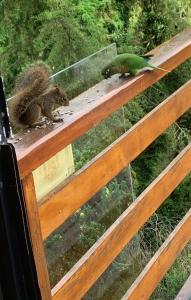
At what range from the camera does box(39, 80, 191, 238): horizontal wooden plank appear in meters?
1.32

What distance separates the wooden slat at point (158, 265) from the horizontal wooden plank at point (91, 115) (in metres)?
0.51

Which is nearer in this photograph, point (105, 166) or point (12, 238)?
point (12, 238)

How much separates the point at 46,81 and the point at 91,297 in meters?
0.63

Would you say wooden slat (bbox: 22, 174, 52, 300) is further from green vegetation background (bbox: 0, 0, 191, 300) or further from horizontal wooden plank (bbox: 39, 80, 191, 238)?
green vegetation background (bbox: 0, 0, 191, 300)

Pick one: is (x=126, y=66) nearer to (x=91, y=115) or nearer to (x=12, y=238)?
(x=91, y=115)

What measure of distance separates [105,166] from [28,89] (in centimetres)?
29

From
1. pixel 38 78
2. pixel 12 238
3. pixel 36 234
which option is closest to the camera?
pixel 12 238

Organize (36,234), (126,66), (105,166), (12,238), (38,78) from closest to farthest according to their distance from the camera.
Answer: (12,238)
(36,234)
(38,78)
(105,166)
(126,66)

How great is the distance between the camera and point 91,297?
5.53ft

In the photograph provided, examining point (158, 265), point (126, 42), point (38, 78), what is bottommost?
point (126, 42)

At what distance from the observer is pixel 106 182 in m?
1.56

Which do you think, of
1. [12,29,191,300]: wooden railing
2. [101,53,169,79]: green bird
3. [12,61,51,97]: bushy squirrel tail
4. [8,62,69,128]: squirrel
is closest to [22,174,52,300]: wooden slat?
[12,29,191,300]: wooden railing

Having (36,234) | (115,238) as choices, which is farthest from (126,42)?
(36,234)

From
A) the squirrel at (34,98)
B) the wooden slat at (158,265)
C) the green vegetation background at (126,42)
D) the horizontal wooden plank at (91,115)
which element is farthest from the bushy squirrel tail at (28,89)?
the green vegetation background at (126,42)
